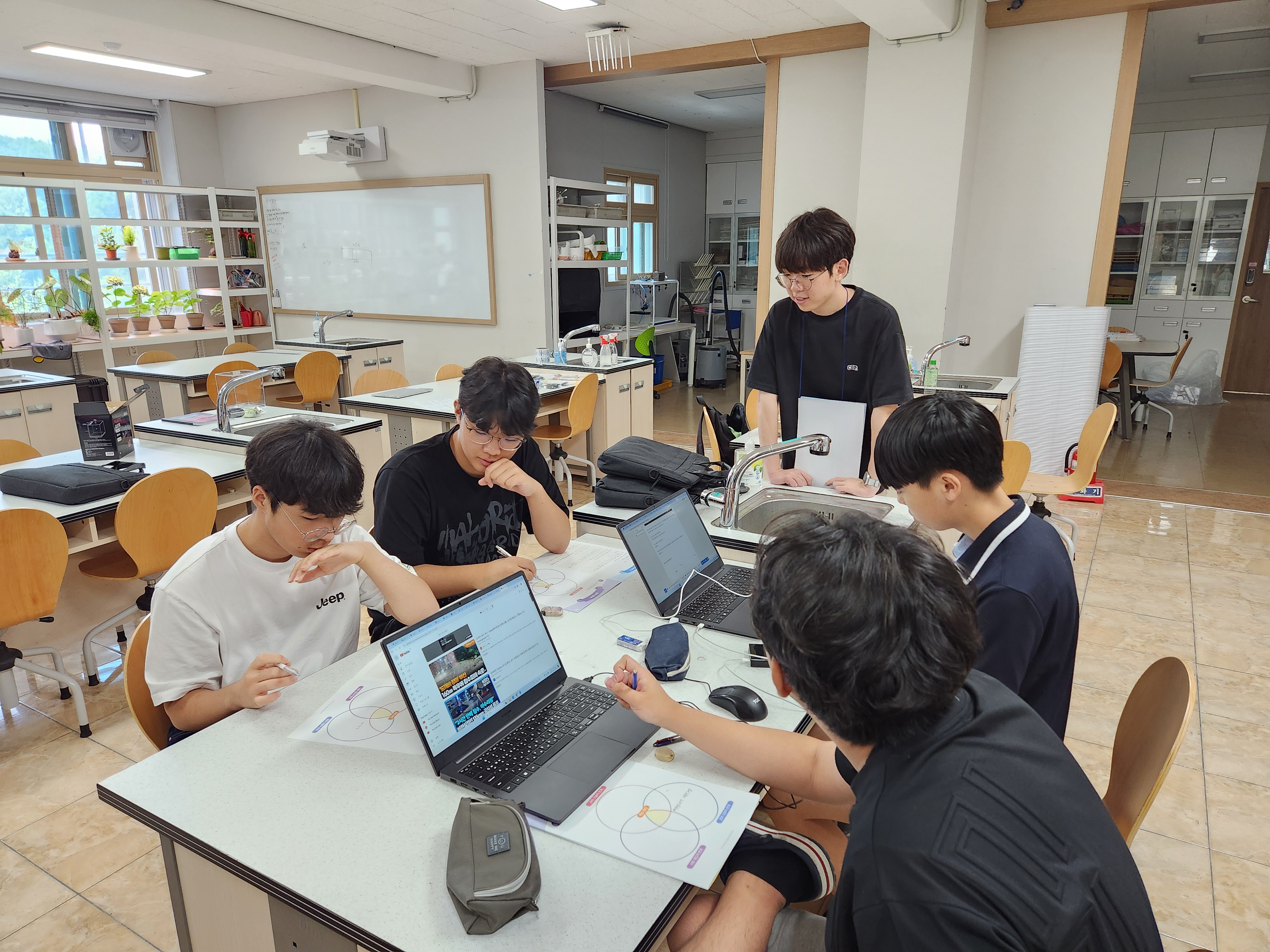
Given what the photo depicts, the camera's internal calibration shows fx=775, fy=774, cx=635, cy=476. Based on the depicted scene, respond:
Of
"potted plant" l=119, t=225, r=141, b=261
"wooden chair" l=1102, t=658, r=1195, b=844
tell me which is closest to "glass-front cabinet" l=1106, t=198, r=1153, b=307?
"wooden chair" l=1102, t=658, r=1195, b=844

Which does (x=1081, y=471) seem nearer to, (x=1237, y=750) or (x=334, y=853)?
(x=1237, y=750)

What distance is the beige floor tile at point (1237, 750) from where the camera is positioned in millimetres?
2316

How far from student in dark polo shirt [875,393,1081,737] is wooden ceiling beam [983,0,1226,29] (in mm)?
4405

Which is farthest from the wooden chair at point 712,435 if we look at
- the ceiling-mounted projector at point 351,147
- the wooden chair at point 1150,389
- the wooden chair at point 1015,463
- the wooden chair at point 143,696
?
the wooden chair at point 1150,389

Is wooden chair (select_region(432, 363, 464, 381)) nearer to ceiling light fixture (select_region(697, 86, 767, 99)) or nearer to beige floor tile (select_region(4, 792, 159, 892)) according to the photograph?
beige floor tile (select_region(4, 792, 159, 892))

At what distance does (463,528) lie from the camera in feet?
6.47

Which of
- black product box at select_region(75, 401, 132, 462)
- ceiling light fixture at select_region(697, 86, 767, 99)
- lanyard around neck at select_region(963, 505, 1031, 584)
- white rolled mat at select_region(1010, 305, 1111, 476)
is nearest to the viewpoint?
lanyard around neck at select_region(963, 505, 1031, 584)

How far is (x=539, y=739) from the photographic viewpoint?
1277 mm

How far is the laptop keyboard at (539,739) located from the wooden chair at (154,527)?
1877 mm

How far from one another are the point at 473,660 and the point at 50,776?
1907 mm

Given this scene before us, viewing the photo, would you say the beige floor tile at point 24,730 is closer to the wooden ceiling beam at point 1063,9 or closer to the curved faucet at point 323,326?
the curved faucet at point 323,326

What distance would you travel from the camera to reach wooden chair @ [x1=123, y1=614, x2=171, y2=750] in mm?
1438

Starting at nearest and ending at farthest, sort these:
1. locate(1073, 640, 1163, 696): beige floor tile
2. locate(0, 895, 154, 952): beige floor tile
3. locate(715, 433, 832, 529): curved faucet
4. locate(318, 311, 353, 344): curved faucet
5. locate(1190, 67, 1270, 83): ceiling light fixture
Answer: locate(0, 895, 154, 952): beige floor tile < locate(715, 433, 832, 529): curved faucet < locate(1073, 640, 1163, 696): beige floor tile < locate(318, 311, 353, 344): curved faucet < locate(1190, 67, 1270, 83): ceiling light fixture

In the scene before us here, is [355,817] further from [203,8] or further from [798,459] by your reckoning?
[203,8]
